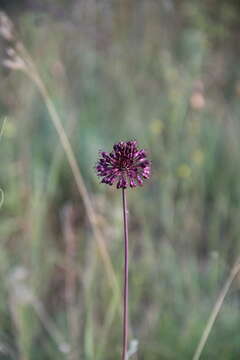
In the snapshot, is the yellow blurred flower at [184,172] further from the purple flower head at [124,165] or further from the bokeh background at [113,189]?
the purple flower head at [124,165]

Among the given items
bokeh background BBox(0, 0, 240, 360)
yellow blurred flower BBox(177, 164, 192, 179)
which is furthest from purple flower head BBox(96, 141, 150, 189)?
yellow blurred flower BBox(177, 164, 192, 179)

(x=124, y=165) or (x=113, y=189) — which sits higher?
(x=113, y=189)

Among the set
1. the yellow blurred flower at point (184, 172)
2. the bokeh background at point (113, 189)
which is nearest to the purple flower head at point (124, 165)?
the bokeh background at point (113, 189)

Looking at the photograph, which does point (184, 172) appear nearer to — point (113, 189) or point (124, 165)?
point (113, 189)

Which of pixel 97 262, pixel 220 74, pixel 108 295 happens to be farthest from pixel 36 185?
pixel 220 74

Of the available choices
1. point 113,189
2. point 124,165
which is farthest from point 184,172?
point 124,165

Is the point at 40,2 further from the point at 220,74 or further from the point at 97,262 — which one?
the point at 97,262
